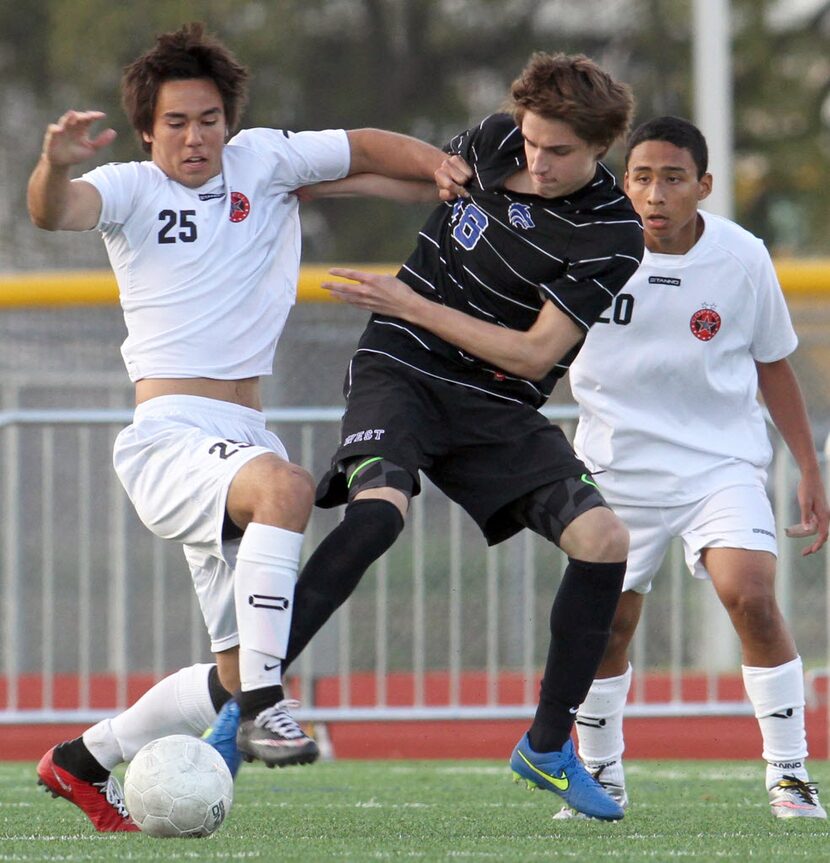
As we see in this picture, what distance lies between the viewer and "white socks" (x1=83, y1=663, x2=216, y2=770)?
5.21 metres

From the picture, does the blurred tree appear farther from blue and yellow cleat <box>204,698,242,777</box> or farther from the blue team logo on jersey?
blue and yellow cleat <box>204,698,242,777</box>

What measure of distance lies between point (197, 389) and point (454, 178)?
3.23 feet

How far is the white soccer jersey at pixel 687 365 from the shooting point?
570 centimetres

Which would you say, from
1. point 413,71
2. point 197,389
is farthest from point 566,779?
point 413,71

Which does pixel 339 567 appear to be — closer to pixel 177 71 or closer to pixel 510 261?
pixel 510 261

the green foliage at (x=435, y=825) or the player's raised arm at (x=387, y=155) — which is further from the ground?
the player's raised arm at (x=387, y=155)

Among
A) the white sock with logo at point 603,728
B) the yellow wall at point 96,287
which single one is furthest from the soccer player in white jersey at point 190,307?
the yellow wall at point 96,287

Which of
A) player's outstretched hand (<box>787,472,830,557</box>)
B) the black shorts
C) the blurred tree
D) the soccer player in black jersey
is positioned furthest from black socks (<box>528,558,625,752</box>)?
the blurred tree

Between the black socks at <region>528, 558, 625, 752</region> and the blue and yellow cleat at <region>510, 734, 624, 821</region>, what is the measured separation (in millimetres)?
50

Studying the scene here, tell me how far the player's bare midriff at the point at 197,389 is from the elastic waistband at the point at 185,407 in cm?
2

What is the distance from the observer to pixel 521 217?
202 inches

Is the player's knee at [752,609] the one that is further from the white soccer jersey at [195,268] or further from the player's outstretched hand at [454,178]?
the white soccer jersey at [195,268]

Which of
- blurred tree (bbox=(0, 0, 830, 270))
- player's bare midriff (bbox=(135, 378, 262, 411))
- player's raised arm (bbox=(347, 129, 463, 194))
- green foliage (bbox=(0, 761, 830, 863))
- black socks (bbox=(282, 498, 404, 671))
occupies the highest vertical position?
blurred tree (bbox=(0, 0, 830, 270))

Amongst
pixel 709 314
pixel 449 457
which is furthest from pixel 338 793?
pixel 709 314
